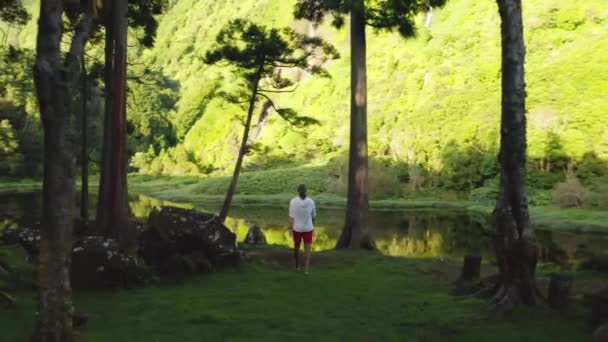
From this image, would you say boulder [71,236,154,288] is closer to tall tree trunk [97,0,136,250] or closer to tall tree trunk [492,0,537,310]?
tall tree trunk [97,0,136,250]

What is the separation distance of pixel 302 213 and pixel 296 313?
165 inches

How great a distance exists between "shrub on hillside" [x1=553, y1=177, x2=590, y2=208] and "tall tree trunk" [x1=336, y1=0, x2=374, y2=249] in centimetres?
2512

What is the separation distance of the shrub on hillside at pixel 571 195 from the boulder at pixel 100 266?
115ft

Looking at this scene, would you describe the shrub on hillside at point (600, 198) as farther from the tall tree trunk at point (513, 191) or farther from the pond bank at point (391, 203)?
the tall tree trunk at point (513, 191)

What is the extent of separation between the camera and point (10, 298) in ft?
30.2

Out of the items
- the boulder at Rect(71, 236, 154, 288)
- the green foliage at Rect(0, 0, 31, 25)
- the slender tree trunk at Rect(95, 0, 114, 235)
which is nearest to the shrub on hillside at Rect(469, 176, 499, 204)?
the slender tree trunk at Rect(95, 0, 114, 235)

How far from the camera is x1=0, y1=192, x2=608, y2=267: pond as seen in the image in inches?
945

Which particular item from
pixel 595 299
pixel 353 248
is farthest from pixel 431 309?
pixel 353 248

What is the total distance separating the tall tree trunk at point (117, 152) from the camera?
1454 centimetres

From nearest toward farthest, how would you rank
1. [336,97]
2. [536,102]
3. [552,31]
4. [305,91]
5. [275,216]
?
[275,216], [536,102], [552,31], [336,97], [305,91]

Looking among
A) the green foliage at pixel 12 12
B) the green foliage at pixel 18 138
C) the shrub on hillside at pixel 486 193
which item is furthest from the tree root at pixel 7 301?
the green foliage at pixel 18 138

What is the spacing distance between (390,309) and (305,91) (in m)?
94.5

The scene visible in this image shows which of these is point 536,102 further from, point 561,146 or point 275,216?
point 275,216

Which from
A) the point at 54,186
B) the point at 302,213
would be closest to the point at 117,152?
the point at 302,213
